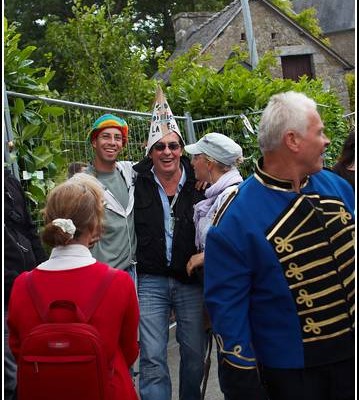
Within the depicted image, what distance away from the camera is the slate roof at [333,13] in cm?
5628

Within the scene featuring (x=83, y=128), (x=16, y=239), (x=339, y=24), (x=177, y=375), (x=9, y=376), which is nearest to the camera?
(x=9, y=376)

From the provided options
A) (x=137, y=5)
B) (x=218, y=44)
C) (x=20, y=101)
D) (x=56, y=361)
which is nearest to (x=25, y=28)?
(x=137, y=5)

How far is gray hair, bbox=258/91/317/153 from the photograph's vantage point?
3.20 metres

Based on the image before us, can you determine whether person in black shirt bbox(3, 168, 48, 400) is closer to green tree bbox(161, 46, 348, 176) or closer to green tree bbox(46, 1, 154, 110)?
green tree bbox(161, 46, 348, 176)

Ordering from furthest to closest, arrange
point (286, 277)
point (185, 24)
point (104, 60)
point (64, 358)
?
1. point (185, 24)
2. point (104, 60)
3. point (286, 277)
4. point (64, 358)

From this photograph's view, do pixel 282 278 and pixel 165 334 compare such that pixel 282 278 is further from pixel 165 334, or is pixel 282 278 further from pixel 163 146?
pixel 163 146

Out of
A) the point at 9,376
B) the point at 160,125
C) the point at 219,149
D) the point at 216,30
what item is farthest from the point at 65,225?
the point at 216,30

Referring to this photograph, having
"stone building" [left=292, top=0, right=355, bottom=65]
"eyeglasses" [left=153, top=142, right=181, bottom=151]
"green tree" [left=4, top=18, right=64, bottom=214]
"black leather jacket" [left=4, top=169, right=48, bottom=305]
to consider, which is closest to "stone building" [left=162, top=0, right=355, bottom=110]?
"stone building" [left=292, top=0, right=355, bottom=65]

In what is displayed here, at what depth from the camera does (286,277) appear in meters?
3.13

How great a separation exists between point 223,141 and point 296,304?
187cm

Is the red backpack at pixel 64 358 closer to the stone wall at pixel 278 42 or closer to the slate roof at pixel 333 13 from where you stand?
the stone wall at pixel 278 42

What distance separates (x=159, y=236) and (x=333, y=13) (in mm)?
56785

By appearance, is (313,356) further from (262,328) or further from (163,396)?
(163,396)

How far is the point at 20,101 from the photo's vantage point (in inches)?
200
